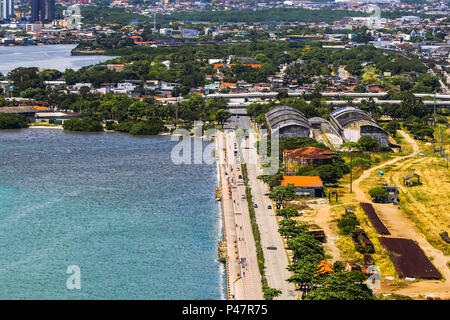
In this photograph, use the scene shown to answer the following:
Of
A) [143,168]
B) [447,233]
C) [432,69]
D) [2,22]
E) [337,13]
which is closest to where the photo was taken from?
[447,233]

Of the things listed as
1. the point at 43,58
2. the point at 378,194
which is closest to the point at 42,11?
the point at 43,58

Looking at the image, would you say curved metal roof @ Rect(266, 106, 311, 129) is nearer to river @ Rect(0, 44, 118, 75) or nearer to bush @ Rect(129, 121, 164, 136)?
bush @ Rect(129, 121, 164, 136)

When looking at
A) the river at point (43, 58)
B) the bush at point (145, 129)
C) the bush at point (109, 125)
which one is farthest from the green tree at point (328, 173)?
the river at point (43, 58)

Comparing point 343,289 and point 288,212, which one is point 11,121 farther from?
point 343,289

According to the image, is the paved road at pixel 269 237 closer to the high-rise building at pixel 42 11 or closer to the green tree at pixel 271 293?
the green tree at pixel 271 293

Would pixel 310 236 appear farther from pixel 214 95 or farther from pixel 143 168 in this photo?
pixel 214 95
